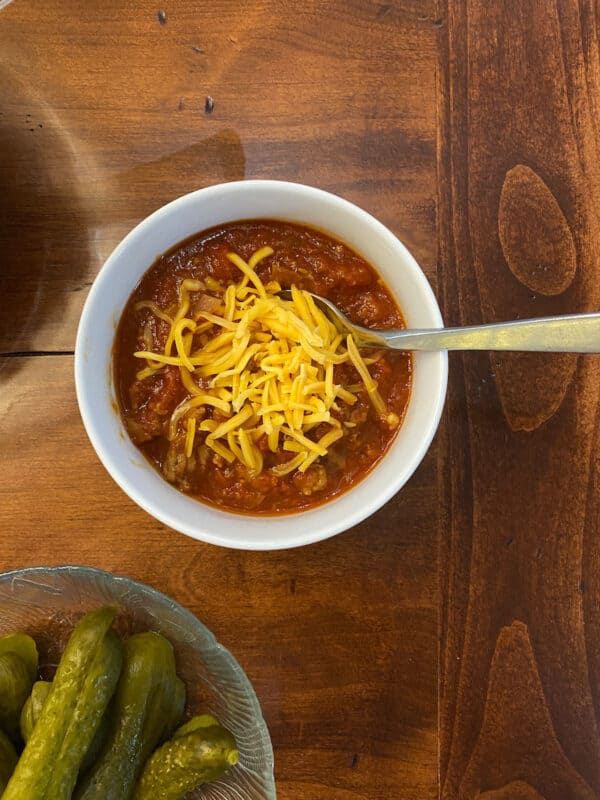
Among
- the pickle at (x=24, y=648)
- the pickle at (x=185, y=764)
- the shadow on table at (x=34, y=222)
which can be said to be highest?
the shadow on table at (x=34, y=222)

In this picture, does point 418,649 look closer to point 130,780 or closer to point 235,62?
point 130,780

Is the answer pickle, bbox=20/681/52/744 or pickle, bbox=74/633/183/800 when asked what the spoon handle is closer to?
pickle, bbox=74/633/183/800

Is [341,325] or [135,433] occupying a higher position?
[341,325]

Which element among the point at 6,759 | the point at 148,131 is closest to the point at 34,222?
the point at 148,131

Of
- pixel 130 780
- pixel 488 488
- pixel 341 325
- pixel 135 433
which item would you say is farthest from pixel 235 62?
pixel 130 780

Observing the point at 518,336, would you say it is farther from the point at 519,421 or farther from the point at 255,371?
the point at 255,371

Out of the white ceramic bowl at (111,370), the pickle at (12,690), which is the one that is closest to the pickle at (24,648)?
the pickle at (12,690)

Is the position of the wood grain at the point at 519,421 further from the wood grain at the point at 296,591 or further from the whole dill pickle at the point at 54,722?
the whole dill pickle at the point at 54,722
